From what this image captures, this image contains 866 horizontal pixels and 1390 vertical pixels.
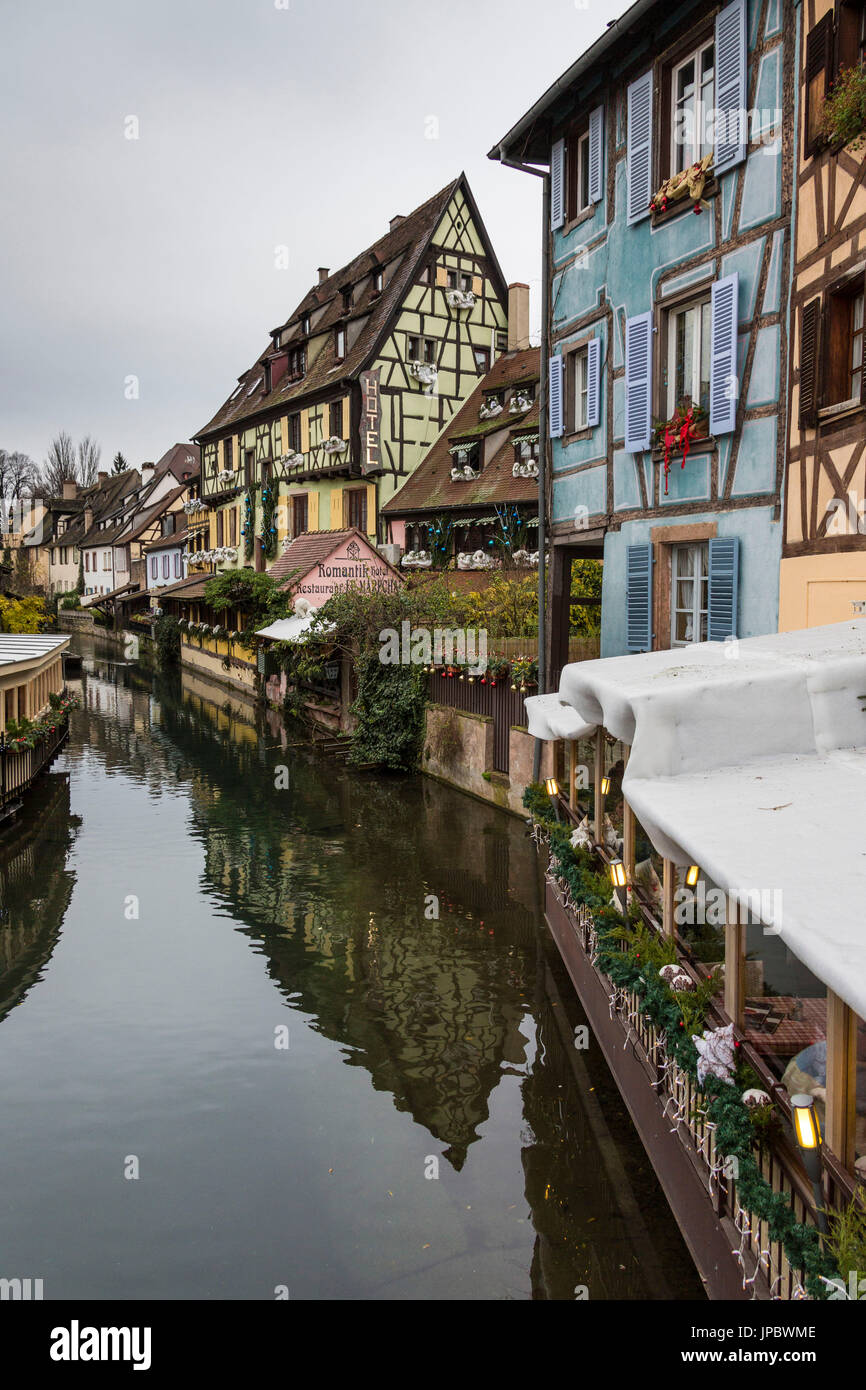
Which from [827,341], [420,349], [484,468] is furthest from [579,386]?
[420,349]

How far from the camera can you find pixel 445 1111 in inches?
276

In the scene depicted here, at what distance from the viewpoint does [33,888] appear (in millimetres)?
12367

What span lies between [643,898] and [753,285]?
6.88 metres

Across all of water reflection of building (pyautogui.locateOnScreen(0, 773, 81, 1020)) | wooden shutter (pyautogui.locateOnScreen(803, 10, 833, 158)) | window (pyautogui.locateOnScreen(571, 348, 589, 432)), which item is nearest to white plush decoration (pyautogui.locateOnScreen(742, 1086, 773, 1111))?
water reflection of building (pyautogui.locateOnScreen(0, 773, 81, 1020))

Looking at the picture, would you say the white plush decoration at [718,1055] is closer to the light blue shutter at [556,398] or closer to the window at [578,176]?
the light blue shutter at [556,398]

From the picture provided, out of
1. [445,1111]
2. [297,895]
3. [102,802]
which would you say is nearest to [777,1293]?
[445,1111]

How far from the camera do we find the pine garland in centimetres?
347

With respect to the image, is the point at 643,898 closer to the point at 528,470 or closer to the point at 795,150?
the point at 795,150

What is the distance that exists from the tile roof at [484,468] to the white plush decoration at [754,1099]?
17.5m

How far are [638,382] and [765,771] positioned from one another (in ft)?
27.8

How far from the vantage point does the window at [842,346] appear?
8578 millimetres

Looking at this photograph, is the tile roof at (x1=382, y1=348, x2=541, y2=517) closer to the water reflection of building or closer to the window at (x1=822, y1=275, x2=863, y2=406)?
the water reflection of building

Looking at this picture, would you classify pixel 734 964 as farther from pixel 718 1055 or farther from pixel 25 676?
pixel 25 676

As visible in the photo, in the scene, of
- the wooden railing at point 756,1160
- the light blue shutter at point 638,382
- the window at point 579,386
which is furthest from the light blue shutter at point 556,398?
the wooden railing at point 756,1160
